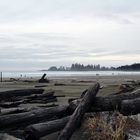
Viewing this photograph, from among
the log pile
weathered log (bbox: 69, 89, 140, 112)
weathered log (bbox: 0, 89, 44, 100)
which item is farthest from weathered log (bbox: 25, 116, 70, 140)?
weathered log (bbox: 0, 89, 44, 100)

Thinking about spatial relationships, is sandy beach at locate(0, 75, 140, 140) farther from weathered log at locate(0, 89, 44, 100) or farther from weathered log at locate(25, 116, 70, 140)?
weathered log at locate(0, 89, 44, 100)

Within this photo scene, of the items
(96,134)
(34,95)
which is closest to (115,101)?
(96,134)

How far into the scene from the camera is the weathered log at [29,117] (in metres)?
8.37

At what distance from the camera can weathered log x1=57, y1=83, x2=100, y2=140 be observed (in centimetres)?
757

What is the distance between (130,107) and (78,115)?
1072mm

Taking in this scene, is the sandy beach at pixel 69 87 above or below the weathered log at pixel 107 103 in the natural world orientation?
below

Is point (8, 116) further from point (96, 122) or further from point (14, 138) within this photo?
point (96, 122)

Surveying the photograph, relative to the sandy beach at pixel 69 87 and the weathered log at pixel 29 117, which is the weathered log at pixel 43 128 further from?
the weathered log at pixel 29 117

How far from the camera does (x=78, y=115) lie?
27.2ft

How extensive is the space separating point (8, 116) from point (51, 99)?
5731mm

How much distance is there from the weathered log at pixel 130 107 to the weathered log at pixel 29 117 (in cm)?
150

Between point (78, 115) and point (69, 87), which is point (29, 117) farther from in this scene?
point (69, 87)

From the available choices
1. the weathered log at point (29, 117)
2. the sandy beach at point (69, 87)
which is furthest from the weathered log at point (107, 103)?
the weathered log at point (29, 117)

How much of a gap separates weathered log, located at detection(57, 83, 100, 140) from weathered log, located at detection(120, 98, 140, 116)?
2.39ft
